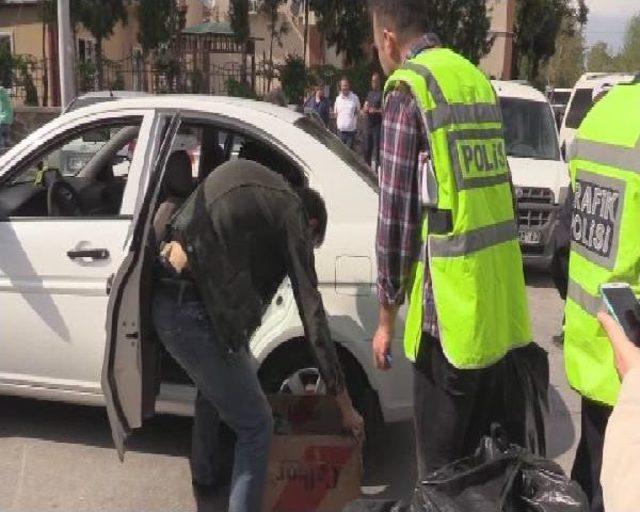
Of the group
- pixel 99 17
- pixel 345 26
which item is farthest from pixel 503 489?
pixel 345 26

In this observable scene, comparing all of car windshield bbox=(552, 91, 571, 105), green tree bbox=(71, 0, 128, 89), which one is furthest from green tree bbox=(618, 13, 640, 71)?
green tree bbox=(71, 0, 128, 89)

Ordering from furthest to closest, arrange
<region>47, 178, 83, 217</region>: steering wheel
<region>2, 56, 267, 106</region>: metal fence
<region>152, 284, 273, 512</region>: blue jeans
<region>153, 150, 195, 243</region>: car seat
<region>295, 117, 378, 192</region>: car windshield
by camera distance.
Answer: <region>2, 56, 267, 106</region>: metal fence
<region>47, 178, 83, 217</region>: steering wheel
<region>295, 117, 378, 192</region>: car windshield
<region>153, 150, 195, 243</region>: car seat
<region>152, 284, 273, 512</region>: blue jeans

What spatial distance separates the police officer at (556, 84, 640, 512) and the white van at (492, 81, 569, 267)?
16.5 feet

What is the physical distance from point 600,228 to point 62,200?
304 cm

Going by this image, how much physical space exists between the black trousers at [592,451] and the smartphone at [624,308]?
0.67m

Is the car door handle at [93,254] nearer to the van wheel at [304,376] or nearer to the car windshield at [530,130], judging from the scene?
the van wheel at [304,376]

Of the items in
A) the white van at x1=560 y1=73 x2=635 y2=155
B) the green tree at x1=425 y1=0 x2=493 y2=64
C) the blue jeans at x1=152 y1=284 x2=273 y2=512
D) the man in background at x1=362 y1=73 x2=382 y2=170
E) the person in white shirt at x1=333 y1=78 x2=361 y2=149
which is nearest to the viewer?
the blue jeans at x1=152 y1=284 x2=273 y2=512

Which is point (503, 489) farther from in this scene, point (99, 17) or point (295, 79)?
point (295, 79)

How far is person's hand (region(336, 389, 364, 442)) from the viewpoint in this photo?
3.15 m

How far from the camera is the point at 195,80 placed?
23.2 m

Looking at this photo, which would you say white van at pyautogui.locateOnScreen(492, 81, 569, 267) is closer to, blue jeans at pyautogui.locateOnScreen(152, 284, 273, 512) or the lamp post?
blue jeans at pyautogui.locateOnScreen(152, 284, 273, 512)

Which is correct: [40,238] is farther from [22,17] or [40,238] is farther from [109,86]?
[22,17]

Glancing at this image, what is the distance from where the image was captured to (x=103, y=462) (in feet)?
13.6

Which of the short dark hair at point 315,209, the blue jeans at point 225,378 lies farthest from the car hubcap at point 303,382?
the short dark hair at point 315,209
